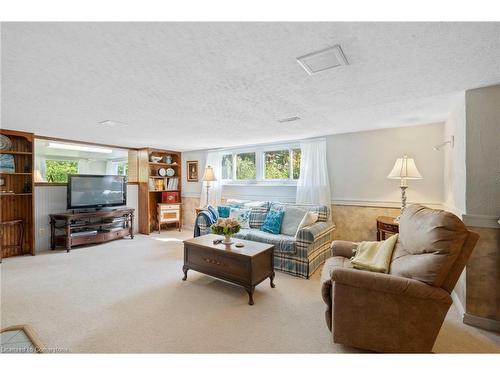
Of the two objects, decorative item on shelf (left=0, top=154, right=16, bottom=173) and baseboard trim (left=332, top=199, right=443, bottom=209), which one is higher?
decorative item on shelf (left=0, top=154, right=16, bottom=173)

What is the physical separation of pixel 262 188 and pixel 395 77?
3.37m

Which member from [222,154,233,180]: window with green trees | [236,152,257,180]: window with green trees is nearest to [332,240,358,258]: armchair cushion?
[236,152,257,180]: window with green trees

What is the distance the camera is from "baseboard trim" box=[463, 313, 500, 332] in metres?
1.92

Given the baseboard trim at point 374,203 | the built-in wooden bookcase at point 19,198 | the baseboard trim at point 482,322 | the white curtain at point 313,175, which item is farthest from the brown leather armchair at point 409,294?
the built-in wooden bookcase at point 19,198

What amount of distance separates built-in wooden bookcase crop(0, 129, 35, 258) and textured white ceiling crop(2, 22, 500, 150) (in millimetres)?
962

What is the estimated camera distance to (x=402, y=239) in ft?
6.56

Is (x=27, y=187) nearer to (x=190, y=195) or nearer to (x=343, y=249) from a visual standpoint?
(x=190, y=195)

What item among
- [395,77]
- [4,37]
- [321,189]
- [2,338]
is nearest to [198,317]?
[2,338]

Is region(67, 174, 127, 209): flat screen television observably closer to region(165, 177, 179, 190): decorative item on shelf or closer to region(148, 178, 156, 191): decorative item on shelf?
region(148, 178, 156, 191): decorative item on shelf

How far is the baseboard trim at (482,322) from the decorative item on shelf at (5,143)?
6328mm


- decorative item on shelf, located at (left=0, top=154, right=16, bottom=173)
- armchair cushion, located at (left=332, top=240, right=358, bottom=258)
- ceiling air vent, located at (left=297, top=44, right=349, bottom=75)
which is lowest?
armchair cushion, located at (left=332, top=240, right=358, bottom=258)

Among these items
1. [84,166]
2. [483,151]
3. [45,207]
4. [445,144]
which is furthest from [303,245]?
[84,166]

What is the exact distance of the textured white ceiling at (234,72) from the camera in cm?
127
